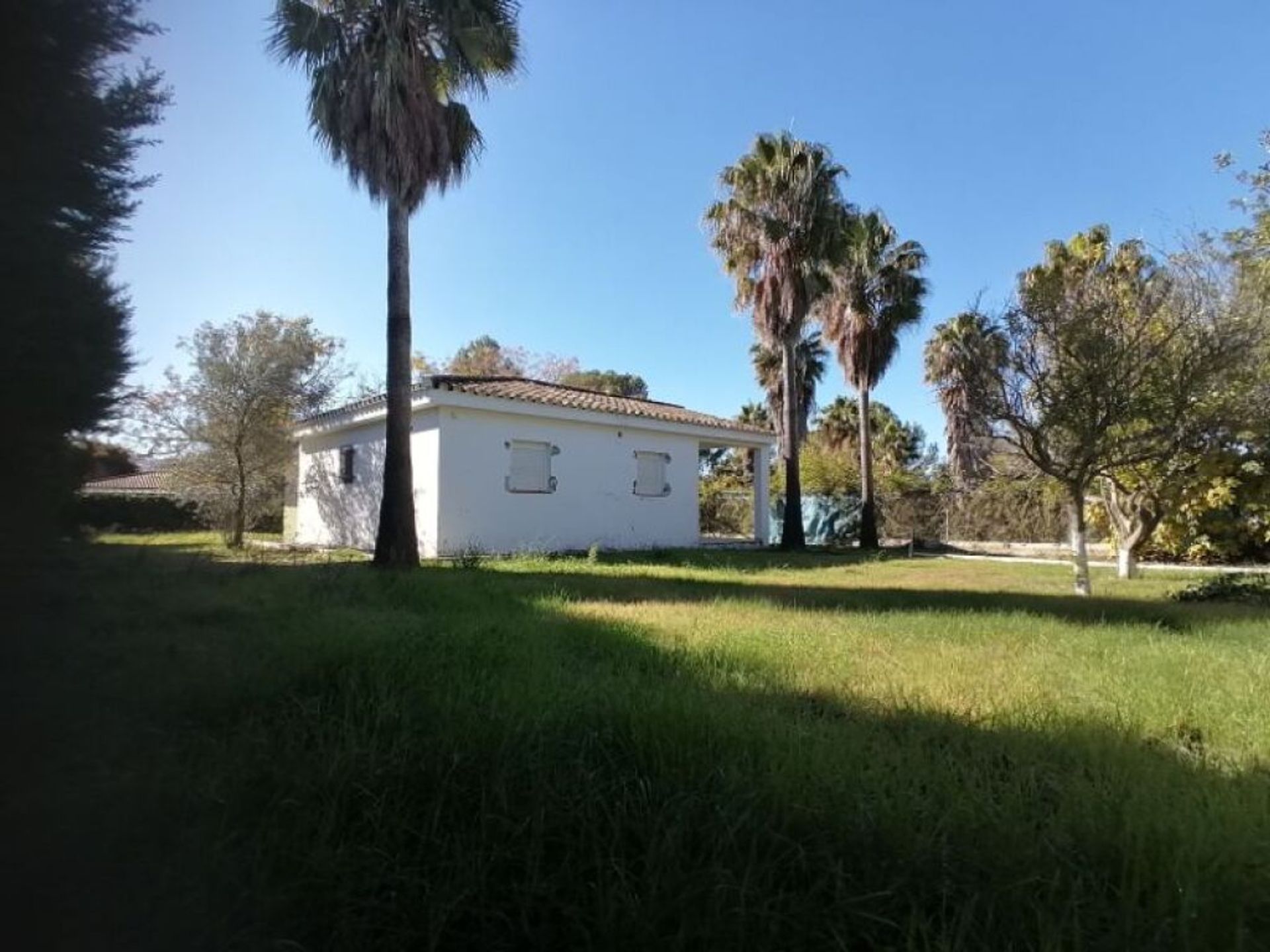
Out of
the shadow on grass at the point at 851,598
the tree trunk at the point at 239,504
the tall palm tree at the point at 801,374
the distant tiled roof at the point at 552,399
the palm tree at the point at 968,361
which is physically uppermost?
the tall palm tree at the point at 801,374

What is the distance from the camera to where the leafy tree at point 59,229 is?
2840 mm

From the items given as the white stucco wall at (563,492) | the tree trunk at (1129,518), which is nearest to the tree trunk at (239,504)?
the white stucco wall at (563,492)

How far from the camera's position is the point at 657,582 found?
36.2ft

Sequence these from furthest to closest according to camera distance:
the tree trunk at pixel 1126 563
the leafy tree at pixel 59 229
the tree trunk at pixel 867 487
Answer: the tree trunk at pixel 867 487
the tree trunk at pixel 1126 563
the leafy tree at pixel 59 229

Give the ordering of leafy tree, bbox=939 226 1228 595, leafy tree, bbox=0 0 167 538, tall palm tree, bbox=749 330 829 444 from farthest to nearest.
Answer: tall palm tree, bbox=749 330 829 444 → leafy tree, bbox=939 226 1228 595 → leafy tree, bbox=0 0 167 538

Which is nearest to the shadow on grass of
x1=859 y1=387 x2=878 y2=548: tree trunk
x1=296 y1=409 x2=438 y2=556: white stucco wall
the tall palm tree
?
x1=296 y1=409 x2=438 y2=556: white stucco wall

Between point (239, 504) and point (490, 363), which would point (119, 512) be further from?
point (490, 363)

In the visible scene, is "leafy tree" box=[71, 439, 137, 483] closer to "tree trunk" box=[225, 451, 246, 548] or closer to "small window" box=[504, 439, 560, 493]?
"small window" box=[504, 439, 560, 493]

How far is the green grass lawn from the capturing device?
2.07m

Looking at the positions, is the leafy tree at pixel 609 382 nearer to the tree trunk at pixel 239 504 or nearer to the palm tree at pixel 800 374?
the palm tree at pixel 800 374

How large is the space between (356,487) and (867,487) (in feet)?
46.1

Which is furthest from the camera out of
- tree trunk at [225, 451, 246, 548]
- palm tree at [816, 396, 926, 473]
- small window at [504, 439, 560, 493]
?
palm tree at [816, 396, 926, 473]

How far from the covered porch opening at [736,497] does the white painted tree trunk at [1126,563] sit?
31.3ft

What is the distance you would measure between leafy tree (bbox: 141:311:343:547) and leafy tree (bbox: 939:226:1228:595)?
14.2 metres
